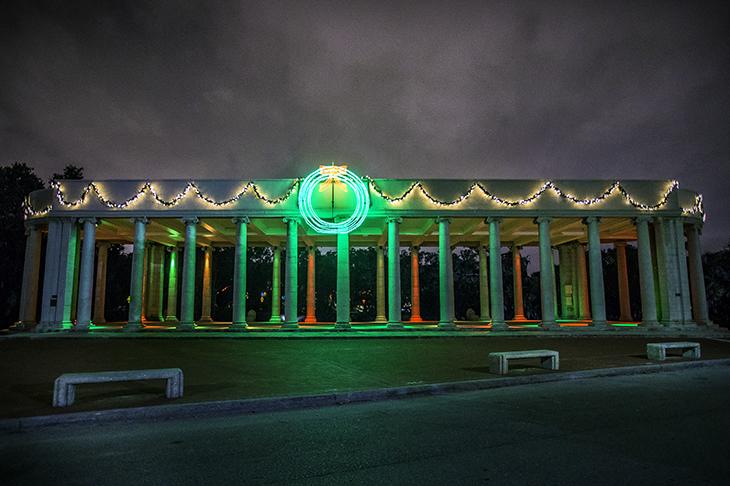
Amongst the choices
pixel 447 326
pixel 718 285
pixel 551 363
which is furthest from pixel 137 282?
pixel 718 285

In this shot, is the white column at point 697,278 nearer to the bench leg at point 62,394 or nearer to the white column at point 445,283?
the white column at point 445,283

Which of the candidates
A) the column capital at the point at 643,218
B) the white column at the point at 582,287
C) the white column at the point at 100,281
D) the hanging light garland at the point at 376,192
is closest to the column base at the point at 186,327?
the hanging light garland at the point at 376,192

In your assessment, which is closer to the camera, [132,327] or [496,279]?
[132,327]

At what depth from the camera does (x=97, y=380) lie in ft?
29.8

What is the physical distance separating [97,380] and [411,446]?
621cm

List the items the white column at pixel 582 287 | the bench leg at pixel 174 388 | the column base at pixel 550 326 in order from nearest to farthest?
the bench leg at pixel 174 388 → the column base at pixel 550 326 → the white column at pixel 582 287

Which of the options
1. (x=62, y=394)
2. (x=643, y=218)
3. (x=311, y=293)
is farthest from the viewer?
(x=311, y=293)

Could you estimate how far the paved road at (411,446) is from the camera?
5066mm

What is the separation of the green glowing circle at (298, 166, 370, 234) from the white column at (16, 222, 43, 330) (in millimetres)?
16402

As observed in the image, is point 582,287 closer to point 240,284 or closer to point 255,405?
point 240,284

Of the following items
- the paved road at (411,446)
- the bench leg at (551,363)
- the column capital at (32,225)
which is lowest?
the paved road at (411,446)

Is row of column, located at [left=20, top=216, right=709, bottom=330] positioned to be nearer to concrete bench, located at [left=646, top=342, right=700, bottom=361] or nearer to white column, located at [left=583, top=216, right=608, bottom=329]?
white column, located at [left=583, top=216, right=608, bottom=329]

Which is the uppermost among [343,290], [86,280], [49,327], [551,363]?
[86,280]

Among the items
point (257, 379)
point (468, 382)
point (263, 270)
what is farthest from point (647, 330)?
point (263, 270)
